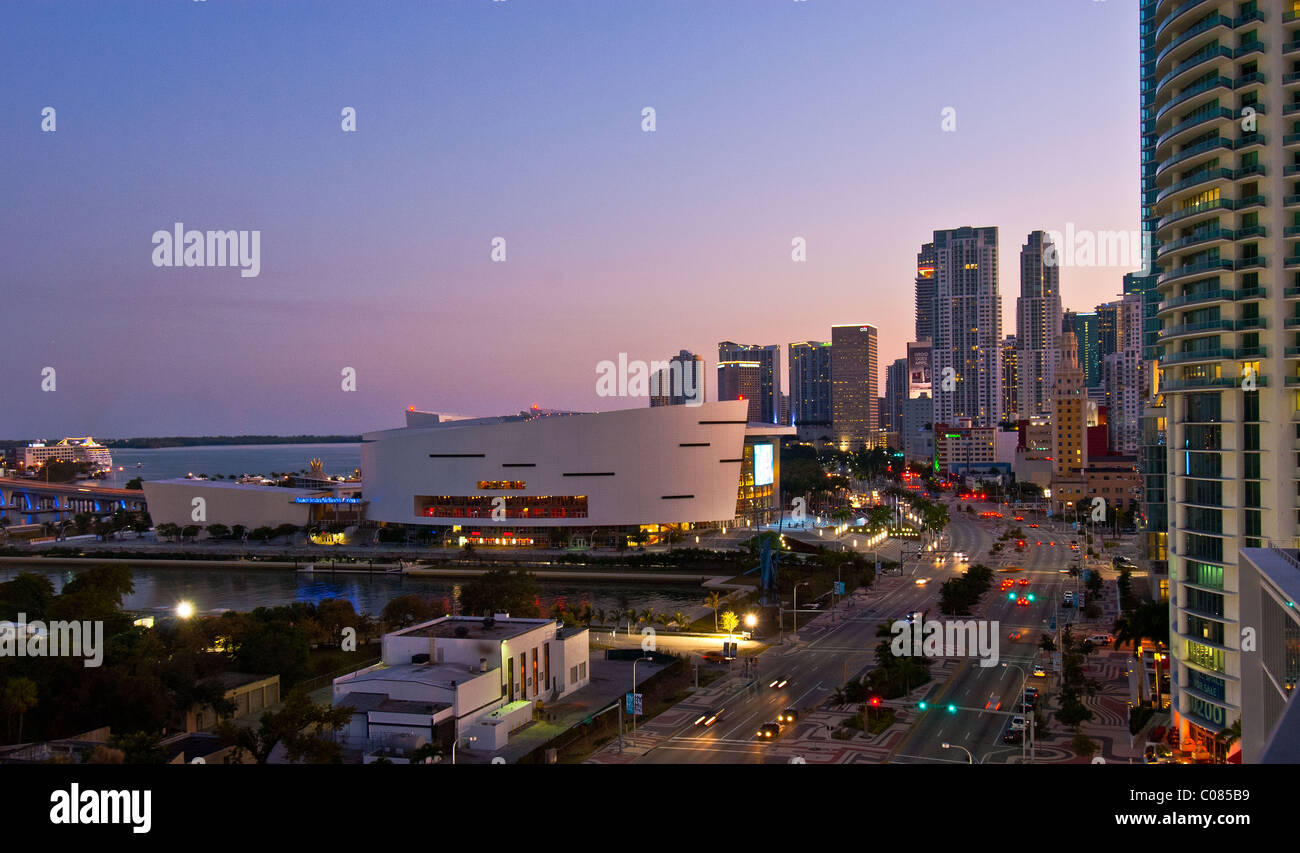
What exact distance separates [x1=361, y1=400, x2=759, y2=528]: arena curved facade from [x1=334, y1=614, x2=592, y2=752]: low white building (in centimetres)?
3533

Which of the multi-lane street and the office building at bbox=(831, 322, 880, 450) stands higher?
the office building at bbox=(831, 322, 880, 450)

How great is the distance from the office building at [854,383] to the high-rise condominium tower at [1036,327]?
25.8m

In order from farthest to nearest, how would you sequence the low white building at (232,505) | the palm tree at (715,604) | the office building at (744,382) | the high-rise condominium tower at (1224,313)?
the office building at (744,382) < the low white building at (232,505) < the palm tree at (715,604) < the high-rise condominium tower at (1224,313)

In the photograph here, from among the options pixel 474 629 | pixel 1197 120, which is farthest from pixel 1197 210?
pixel 474 629

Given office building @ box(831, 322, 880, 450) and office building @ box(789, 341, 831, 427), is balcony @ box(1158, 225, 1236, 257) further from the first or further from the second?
office building @ box(789, 341, 831, 427)

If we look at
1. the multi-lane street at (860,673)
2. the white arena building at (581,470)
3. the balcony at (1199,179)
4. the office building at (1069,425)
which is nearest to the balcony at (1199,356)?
the balcony at (1199,179)

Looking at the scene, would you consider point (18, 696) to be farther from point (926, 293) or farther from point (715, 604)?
point (926, 293)

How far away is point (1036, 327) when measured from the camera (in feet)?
545

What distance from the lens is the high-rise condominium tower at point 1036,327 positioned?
156500 mm

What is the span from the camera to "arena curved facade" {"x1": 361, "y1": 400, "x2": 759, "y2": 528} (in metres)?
58.7

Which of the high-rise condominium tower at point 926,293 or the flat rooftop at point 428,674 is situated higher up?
the high-rise condominium tower at point 926,293

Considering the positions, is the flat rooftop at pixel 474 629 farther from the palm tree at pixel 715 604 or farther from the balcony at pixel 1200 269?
the balcony at pixel 1200 269

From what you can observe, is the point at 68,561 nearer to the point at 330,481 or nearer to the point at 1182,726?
the point at 330,481

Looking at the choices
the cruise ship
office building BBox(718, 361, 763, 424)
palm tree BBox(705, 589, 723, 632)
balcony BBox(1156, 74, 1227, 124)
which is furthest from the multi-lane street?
office building BBox(718, 361, 763, 424)
